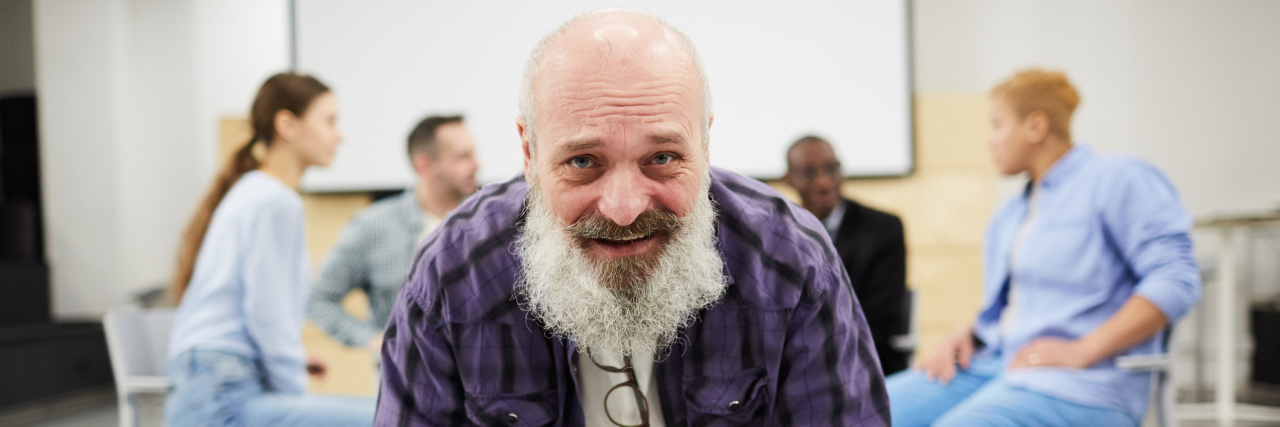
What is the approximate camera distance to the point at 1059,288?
6.08 ft

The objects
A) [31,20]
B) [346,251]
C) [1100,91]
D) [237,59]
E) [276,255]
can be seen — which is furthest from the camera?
[31,20]

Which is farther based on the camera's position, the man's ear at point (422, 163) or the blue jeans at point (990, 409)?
the man's ear at point (422, 163)

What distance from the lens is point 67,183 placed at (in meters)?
4.98

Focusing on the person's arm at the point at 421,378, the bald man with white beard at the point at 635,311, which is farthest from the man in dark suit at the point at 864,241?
the person's arm at the point at 421,378

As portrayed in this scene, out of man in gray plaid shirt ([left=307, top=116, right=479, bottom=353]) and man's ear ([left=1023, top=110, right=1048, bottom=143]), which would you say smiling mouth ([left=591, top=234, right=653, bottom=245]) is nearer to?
man's ear ([left=1023, top=110, right=1048, bottom=143])

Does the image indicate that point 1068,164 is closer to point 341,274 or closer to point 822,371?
point 822,371

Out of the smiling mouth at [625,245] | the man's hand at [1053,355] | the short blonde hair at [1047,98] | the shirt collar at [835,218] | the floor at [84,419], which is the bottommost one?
the floor at [84,419]

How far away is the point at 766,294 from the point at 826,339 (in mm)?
111

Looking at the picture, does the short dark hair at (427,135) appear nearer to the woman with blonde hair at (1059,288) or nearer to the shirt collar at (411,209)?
the shirt collar at (411,209)

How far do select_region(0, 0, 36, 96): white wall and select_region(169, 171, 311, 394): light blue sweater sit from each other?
5077mm

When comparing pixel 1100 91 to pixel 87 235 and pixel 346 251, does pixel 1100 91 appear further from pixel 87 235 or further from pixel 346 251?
pixel 87 235

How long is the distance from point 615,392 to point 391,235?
1.73 meters

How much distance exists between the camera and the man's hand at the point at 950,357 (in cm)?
198

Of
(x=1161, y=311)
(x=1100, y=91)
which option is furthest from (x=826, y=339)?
(x=1100, y=91)
